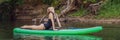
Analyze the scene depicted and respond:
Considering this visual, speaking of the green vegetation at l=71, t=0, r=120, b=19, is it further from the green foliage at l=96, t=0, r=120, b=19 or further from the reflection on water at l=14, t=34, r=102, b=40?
the reflection on water at l=14, t=34, r=102, b=40

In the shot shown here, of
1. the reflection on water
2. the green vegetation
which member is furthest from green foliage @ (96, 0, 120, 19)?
the reflection on water

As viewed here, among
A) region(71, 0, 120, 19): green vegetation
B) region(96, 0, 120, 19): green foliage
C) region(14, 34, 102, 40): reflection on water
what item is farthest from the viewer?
region(71, 0, 120, 19): green vegetation

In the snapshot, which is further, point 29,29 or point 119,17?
point 119,17

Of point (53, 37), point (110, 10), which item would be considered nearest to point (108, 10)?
point (110, 10)

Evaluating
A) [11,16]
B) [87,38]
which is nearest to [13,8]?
[11,16]

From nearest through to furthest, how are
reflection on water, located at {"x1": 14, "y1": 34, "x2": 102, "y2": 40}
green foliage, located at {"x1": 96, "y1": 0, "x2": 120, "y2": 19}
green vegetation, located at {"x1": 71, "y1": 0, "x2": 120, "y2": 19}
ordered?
reflection on water, located at {"x1": 14, "y1": 34, "x2": 102, "y2": 40} < green foliage, located at {"x1": 96, "y1": 0, "x2": 120, "y2": 19} < green vegetation, located at {"x1": 71, "y1": 0, "x2": 120, "y2": 19}

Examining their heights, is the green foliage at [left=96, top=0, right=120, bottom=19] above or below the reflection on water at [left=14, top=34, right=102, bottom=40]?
above

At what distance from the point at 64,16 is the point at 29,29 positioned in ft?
41.3

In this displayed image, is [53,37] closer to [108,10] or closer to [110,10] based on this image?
[110,10]

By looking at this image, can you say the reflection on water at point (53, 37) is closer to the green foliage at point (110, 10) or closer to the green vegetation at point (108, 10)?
the green foliage at point (110, 10)

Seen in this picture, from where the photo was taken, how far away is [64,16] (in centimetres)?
3425

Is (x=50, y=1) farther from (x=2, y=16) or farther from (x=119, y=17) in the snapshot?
(x=119, y=17)

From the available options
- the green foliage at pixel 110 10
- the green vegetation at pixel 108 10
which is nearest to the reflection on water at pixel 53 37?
the green foliage at pixel 110 10

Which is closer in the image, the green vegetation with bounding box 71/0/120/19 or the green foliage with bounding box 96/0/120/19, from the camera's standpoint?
the green foliage with bounding box 96/0/120/19
